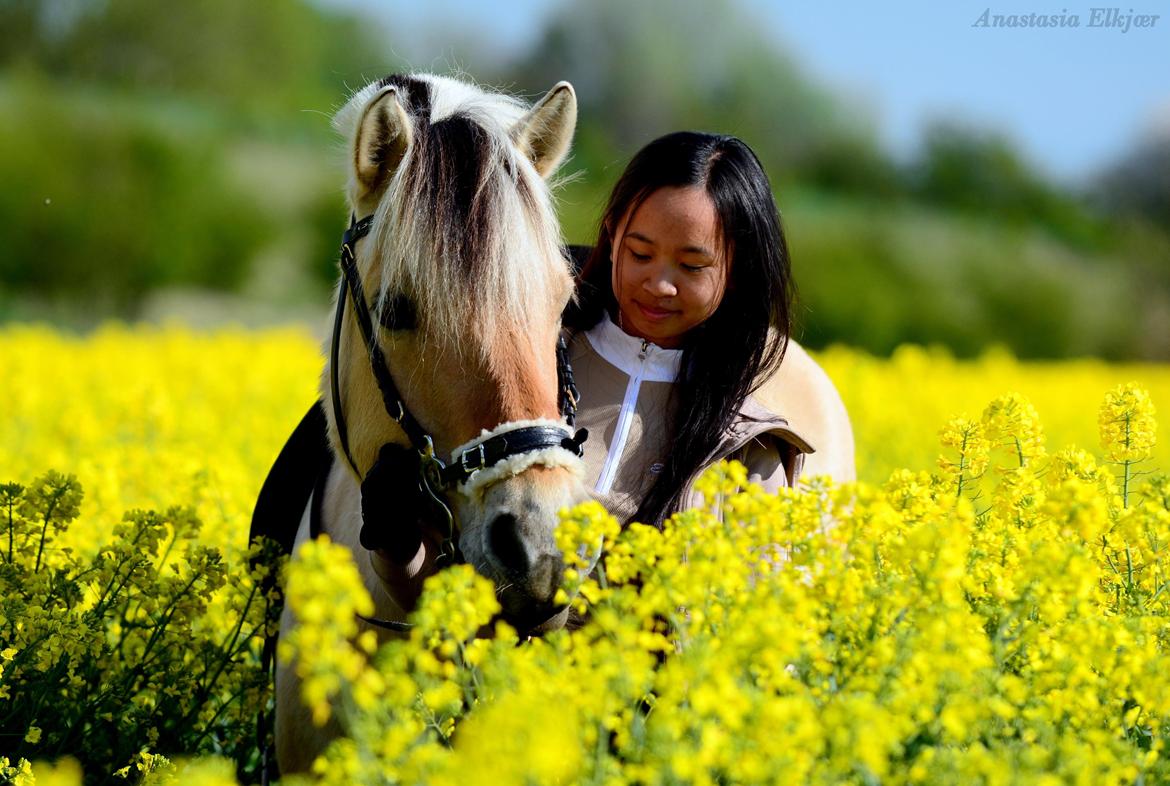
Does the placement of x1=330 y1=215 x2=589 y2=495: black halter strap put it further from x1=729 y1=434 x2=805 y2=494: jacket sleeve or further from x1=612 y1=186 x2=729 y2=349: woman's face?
x1=729 y1=434 x2=805 y2=494: jacket sleeve

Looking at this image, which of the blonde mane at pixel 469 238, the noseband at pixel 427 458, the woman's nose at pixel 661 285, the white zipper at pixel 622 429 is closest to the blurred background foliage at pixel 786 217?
the white zipper at pixel 622 429

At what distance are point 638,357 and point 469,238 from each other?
2.35 feet

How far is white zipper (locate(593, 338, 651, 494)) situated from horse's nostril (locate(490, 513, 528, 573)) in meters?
0.61

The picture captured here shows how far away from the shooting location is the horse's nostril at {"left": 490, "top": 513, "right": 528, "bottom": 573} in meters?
2.44

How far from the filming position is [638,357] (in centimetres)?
329

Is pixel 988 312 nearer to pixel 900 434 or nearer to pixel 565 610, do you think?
pixel 900 434

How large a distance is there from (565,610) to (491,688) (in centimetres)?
48

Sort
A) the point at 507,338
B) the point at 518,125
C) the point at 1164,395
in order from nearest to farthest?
the point at 507,338, the point at 518,125, the point at 1164,395

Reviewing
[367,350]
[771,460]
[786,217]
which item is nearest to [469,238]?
[367,350]

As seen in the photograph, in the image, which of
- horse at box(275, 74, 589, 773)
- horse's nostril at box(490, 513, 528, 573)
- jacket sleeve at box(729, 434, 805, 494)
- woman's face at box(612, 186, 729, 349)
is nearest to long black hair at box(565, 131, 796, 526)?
woman's face at box(612, 186, 729, 349)

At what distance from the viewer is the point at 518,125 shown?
121 inches

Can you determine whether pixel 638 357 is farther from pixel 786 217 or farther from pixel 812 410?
pixel 786 217

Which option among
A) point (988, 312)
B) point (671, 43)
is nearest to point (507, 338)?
point (988, 312)

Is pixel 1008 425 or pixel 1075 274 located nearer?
pixel 1008 425
